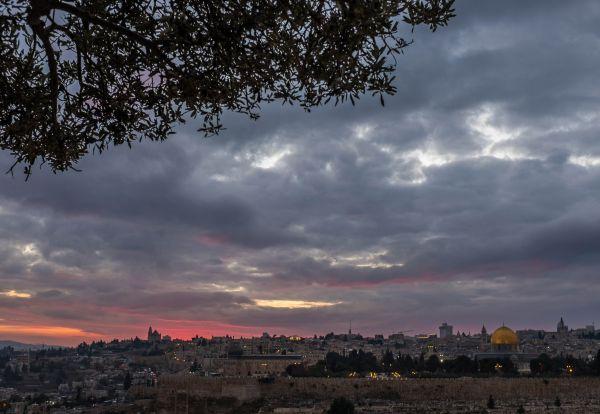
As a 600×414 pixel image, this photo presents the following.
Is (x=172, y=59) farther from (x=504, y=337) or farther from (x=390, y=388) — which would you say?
(x=504, y=337)

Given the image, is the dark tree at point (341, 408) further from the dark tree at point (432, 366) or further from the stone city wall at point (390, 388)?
the dark tree at point (432, 366)

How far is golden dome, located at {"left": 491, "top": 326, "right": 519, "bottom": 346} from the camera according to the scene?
15638cm

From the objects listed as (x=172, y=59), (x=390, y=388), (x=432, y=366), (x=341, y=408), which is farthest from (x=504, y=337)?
(x=172, y=59)

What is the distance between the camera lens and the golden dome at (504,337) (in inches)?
6156

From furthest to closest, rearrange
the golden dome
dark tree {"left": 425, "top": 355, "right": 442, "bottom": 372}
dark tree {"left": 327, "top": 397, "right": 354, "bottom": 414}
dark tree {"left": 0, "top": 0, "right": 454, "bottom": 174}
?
the golden dome → dark tree {"left": 425, "top": 355, "right": 442, "bottom": 372} → dark tree {"left": 327, "top": 397, "right": 354, "bottom": 414} → dark tree {"left": 0, "top": 0, "right": 454, "bottom": 174}

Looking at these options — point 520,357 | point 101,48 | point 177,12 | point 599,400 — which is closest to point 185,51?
point 177,12

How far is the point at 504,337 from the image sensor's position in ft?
513

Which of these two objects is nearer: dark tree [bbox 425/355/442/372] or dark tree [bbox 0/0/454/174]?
dark tree [bbox 0/0/454/174]

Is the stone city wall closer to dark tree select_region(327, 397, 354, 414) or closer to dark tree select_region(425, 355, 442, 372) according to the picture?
dark tree select_region(327, 397, 354, 414)

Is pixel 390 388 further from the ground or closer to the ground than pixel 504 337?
closer to the ground

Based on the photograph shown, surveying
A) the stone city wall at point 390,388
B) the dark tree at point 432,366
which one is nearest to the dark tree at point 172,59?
the stone city wall at point 390,388

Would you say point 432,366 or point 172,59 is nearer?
point 172,59

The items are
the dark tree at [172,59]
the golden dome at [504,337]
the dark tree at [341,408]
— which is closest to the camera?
the dark tree at [172,59]

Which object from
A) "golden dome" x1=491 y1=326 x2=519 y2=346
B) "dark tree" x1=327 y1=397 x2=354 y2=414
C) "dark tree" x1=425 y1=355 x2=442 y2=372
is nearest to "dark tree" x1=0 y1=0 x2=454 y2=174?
"dark tree" x1=327 y1=397 x2=354 y2=414
